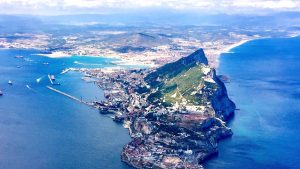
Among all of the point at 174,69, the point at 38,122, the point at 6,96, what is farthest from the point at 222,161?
the point at 6,96

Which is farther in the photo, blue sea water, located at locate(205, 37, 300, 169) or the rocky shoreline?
blue sea water, located at locate(205, 37, 300, 169)

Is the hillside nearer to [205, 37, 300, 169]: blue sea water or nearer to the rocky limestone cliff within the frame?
the rocky limestone cliff

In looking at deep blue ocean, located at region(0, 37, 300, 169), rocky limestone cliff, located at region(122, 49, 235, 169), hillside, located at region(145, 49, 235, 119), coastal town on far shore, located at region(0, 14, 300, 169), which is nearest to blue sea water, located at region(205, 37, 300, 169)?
deep blue ocean, located at region(0, 37, 300, 169)

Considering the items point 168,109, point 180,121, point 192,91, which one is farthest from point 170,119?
point 192,91

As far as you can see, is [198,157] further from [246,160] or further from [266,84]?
[266,84]

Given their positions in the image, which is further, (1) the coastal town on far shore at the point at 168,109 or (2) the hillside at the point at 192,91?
(2) the hillside at the point at 192,91

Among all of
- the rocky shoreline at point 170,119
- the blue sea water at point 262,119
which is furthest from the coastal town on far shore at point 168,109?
the blue sea water at point 262,119

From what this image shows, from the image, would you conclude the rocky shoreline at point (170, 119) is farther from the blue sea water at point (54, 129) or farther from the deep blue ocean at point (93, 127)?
the blue sea water at point (54, 129)
